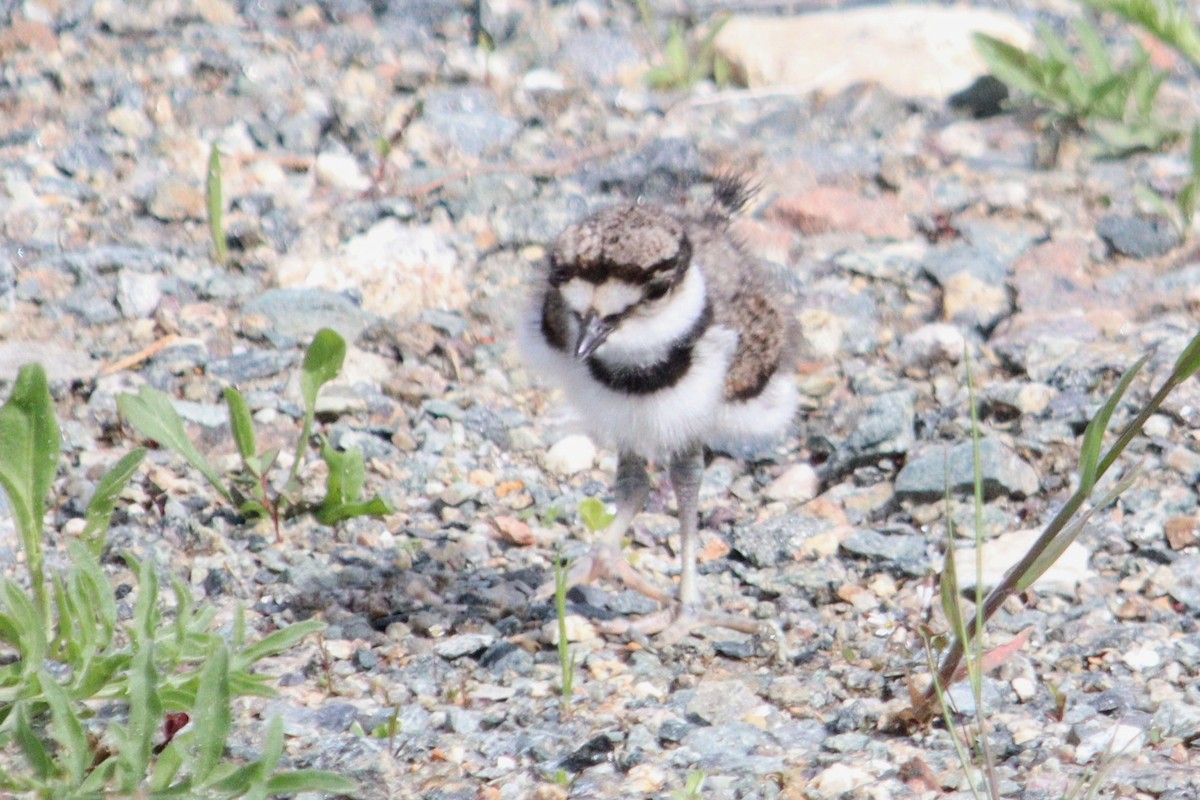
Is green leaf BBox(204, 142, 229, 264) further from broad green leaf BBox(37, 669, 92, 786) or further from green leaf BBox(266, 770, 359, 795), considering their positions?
green leaf BBox(266, 770, 359, 795)

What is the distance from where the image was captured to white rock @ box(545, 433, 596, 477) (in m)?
4.23

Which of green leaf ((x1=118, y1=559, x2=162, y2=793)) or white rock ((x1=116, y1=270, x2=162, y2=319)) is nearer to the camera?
green leaf ((x1=118, y1=559, x2=162, y2=793))

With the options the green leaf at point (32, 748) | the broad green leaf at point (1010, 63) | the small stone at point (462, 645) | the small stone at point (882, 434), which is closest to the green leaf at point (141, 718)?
the green leaf at point (32, 748)

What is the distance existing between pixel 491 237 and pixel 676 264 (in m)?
1.83

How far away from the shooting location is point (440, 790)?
2.78 m

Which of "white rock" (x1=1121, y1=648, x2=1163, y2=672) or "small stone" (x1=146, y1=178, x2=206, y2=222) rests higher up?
"small stone" (x1=146, y1=178, x2=206, y2=222)

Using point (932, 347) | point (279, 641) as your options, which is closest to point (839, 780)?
point (279, 641)

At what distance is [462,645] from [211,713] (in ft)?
3.06

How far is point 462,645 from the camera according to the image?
3344 millimetres

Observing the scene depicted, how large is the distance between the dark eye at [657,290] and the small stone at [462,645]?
83cm

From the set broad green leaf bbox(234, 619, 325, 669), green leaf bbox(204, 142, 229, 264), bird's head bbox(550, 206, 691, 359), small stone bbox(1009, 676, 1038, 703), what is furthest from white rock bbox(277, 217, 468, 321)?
small stone bbox(1009, 676, 1038, 703)

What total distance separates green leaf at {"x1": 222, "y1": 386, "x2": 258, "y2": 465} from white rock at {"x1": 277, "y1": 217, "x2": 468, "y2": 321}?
1120 mm

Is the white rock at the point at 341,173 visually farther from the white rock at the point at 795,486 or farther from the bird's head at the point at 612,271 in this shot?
the bird's head at the point at 612,271

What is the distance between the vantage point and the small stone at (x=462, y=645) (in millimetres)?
3312
